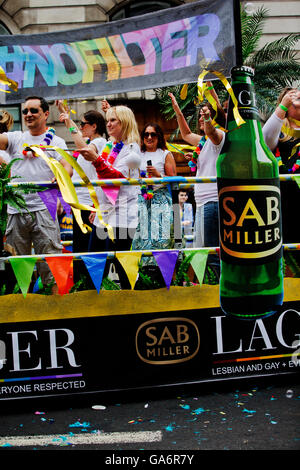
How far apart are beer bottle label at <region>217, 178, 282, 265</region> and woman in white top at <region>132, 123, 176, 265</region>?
2.19 meters

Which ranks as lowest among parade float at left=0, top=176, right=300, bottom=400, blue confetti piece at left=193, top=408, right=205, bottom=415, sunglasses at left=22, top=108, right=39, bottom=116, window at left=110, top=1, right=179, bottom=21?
blue confetti piece at left=193, top=408, right=205, bottom=415

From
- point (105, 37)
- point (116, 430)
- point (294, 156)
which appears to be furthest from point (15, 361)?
point (294, 156)

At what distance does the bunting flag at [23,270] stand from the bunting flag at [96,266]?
11.9 inches

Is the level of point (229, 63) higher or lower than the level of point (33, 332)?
higher

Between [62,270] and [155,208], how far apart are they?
5.27 ft

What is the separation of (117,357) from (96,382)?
18 cm

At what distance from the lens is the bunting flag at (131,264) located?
3127mm

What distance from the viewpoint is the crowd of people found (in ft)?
11.8

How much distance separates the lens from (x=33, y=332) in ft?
9.98

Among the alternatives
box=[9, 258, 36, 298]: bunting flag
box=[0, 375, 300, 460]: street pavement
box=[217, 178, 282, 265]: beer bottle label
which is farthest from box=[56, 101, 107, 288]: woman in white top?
box=[217, 178, 282, 265]: beer bottle label

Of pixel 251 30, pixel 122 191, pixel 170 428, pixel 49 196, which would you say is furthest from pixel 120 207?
pixel 251 30

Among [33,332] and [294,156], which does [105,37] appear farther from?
[33,332]

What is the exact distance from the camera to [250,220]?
1.80m

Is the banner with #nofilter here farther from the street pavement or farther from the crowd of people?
the street pavement
